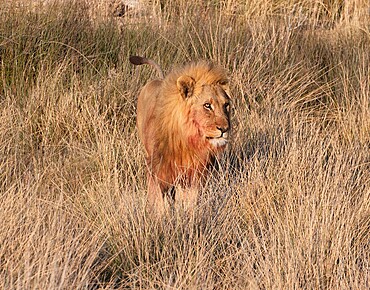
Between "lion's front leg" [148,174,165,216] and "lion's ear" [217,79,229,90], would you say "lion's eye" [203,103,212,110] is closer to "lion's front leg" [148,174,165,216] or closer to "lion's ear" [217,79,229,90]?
"lion's ear" [217,79,229,90]

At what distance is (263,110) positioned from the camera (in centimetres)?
673

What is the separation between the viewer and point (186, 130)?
16.5ft

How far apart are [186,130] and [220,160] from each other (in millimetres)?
538

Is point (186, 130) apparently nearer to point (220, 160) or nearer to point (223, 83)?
point (223, 83)

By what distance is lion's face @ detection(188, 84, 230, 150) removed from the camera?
190 inches

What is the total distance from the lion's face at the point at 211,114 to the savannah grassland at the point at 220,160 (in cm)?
28

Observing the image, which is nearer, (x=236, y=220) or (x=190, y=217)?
(x=190, y=217)

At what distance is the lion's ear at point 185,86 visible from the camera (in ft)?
16.5

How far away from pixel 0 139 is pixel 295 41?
3125 millimetres

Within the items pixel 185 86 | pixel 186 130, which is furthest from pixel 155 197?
pixel 185 86

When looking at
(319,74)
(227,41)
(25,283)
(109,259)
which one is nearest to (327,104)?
(319,74)

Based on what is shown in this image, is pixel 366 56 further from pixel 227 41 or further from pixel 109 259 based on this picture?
pixel 109 259

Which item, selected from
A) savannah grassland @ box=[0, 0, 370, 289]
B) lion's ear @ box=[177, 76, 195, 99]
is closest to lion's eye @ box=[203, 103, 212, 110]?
lion's ear @ box=[177, 76, 195, 99]

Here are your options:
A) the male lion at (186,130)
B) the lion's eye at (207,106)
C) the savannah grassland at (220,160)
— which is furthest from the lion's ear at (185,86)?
the savannah grassland at (220,160)
